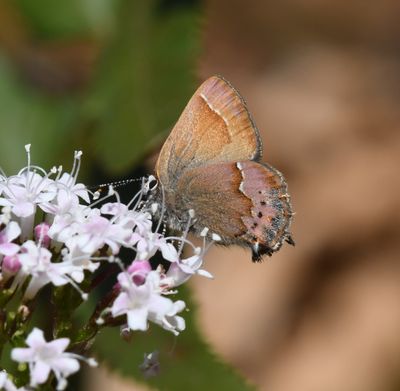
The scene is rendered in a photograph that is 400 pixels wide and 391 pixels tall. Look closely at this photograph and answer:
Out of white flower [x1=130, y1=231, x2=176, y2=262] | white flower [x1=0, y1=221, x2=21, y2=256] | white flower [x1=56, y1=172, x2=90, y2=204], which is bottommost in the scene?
white flower [x1=0, y1=221, x2=21, y2=256]

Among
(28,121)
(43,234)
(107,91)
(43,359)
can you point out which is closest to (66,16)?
(28,121)

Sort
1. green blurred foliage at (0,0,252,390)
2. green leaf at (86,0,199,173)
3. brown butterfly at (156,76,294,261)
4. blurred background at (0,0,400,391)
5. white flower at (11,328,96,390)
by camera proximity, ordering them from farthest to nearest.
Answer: blurred background at (0,0,400,391), green leaf at (86,0,199,173), green blurred foliage at (0,0,252,390), brown butterfly at (156,76,294,261), white flower at (11,328,96,390)

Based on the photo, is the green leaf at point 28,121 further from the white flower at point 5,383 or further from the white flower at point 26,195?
the white flower at point 5,383

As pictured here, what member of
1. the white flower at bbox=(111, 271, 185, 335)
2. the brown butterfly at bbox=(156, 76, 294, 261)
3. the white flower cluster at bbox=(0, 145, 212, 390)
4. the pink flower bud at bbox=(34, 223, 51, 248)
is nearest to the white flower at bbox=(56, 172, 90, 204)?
the white flower cluster at bbox=(0, 145, 212, 390)

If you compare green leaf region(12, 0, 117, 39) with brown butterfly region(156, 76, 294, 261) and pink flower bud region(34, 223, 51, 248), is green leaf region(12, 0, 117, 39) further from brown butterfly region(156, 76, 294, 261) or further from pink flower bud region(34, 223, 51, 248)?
pink flower bud region(34, 223, 51, 248)

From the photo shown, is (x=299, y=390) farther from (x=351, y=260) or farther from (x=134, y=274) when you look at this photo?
(x=134, y=274)

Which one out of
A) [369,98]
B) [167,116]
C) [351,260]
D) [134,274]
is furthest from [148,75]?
[369,98]

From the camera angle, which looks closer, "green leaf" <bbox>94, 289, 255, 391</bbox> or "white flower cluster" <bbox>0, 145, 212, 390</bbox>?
"white flower cluster" <bbox>0, 145, 212, 390</bbox>

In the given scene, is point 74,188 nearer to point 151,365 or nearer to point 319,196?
point 151,365
